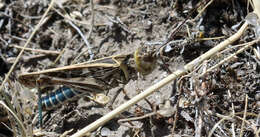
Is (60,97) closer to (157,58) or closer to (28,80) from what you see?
(28,80)

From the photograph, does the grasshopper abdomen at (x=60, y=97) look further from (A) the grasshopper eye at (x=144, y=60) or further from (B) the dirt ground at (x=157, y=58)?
(A) the grasshopper eye at (x=144, y=60)

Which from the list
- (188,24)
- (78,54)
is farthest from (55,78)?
(188,24)

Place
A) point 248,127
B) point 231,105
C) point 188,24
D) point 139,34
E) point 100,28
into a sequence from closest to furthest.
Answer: point 248,127 < point 231,105 < point 188,24 < point 139,34 < point 100,28

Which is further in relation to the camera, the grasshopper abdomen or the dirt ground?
the grasshopper abdomen

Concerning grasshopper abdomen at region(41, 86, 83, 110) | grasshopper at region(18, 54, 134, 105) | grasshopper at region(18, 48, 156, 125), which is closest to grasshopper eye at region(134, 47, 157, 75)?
grasshopper at region(18, 48, 156, 125)

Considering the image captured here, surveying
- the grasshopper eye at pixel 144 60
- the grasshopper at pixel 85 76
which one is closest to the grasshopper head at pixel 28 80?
the grasshopper at pixel 85 76

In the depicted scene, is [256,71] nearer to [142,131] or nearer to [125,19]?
[142,131]

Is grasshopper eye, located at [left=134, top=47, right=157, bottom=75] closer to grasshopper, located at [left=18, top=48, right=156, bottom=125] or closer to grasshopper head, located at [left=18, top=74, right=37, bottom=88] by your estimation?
grasshopper, located at [left=18, top=48, right=156, bottom=125]
